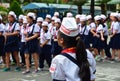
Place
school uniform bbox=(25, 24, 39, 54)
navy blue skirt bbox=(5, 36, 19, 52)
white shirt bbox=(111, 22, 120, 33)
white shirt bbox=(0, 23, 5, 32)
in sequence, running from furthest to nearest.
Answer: white shirt bbox=(111, 22, 120, 33) < white shirt bbox=(0, 23, 5, 32) < navy blue skirt bbox=(5, 36, 19, 52) < school uniform bbox=(25, 24, 39, 54)

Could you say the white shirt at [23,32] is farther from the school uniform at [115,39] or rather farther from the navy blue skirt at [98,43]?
the school uniform at [115,39]

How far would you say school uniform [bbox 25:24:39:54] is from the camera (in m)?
10.1

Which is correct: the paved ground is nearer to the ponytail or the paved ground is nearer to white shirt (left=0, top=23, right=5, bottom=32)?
white shirt (left=0, top=23, right=5, bottom=32)

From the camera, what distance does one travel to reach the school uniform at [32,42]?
10148 millimetres

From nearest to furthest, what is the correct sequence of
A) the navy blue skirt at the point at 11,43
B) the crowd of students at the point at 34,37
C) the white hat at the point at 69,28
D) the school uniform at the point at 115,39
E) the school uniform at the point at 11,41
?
1. the white hat at the point at 69,28
2. the crowd of students at the point at 34,37
3. the school uniform at the point at 11,41
4. the navy blue skirt at the point at 11,43
5. the school uniform at the point at 115,39

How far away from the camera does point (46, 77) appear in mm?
9789

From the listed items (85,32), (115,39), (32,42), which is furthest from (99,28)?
(32,42)

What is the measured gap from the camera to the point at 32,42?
33.8 feet

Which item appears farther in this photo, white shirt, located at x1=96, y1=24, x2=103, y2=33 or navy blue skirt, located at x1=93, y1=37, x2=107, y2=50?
navy blue skirt, located at x1=93, y1=37, x2=107, y2=50

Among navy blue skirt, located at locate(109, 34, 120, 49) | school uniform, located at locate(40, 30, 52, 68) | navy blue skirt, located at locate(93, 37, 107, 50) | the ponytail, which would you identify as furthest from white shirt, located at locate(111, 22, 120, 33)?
the ponytail

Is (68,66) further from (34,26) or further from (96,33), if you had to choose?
(96,33)

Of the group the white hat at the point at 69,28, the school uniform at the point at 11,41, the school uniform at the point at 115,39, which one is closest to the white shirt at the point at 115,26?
the school uniform at the point at 115,39

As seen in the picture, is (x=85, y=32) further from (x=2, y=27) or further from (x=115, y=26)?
(x=2, y=27)

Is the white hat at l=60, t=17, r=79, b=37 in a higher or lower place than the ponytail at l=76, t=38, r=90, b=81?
higher
